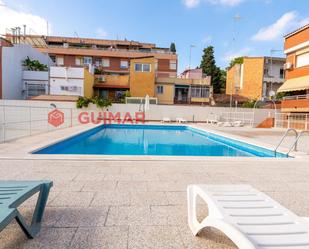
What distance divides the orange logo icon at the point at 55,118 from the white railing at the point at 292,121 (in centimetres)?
1847

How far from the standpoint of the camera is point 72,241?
252 cm

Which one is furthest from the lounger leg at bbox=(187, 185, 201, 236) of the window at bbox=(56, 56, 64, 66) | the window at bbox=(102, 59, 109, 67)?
the window at bbox=(56, 56, 64, 66)

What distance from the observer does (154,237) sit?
8.68ft

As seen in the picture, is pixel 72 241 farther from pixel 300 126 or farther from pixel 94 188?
pixel 300 126

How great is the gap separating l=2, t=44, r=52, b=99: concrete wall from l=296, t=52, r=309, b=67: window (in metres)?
29.5

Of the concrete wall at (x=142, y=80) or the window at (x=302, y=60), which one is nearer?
the window at (x=302, y=60)

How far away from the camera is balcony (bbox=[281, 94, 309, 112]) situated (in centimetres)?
1874

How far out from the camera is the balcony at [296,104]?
1874 cm

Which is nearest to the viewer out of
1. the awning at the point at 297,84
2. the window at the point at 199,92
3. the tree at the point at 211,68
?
the awning at the point at 297,84

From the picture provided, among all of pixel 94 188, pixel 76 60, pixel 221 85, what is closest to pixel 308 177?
pixel 94 188

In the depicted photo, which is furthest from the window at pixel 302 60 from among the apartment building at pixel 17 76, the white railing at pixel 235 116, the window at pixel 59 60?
the window at pixel 59 60

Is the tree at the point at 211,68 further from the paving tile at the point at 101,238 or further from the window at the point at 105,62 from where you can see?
the paving tile at the point at 101,238

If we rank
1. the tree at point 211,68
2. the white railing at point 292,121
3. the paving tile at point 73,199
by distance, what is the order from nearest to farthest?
the paving tile at point 73,199, the white railing at point 292,121, the tree at point 211,68

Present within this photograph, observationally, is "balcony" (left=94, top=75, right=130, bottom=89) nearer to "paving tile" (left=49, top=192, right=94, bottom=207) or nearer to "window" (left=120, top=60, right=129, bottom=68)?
"window" (left=120, top=60, right=129, bottom=68)
